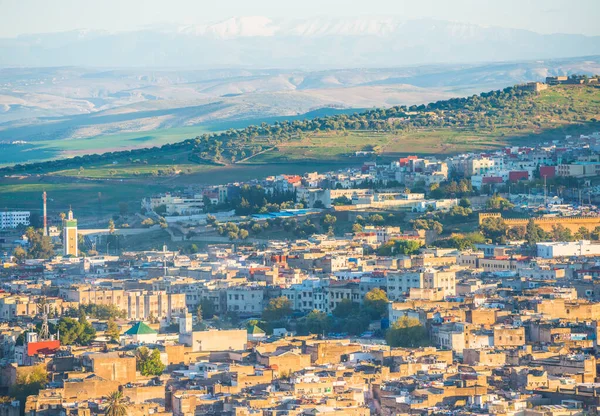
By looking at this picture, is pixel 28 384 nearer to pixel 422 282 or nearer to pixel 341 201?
pixel 422 282

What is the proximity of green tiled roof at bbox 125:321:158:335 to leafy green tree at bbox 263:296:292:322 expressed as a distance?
Answer: 6.17 meters

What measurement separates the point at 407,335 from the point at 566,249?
19526mm

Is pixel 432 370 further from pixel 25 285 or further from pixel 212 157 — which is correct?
pixel 212 157

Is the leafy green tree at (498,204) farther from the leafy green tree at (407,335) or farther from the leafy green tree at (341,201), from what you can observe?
the leafy green tree at (407,335)

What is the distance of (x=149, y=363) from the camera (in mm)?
46219

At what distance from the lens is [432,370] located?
44.2 m

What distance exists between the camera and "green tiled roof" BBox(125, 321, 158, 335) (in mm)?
52000

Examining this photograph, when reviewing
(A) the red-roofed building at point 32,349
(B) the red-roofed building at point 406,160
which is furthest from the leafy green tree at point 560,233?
(A) the red-roofed building at point 32,349

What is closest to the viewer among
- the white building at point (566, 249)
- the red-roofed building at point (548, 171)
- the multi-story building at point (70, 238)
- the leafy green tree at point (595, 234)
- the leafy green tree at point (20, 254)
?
the white building at point (566, 249)

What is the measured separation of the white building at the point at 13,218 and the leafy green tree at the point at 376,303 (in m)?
39.6

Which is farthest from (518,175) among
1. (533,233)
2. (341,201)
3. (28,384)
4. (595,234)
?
(28,384)

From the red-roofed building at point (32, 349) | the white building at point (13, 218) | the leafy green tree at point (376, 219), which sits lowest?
the white building at point (13, 218)

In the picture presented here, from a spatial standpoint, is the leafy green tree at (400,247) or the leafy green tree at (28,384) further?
the leafy green tree at (400,247)

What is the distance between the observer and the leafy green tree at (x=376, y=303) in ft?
187
